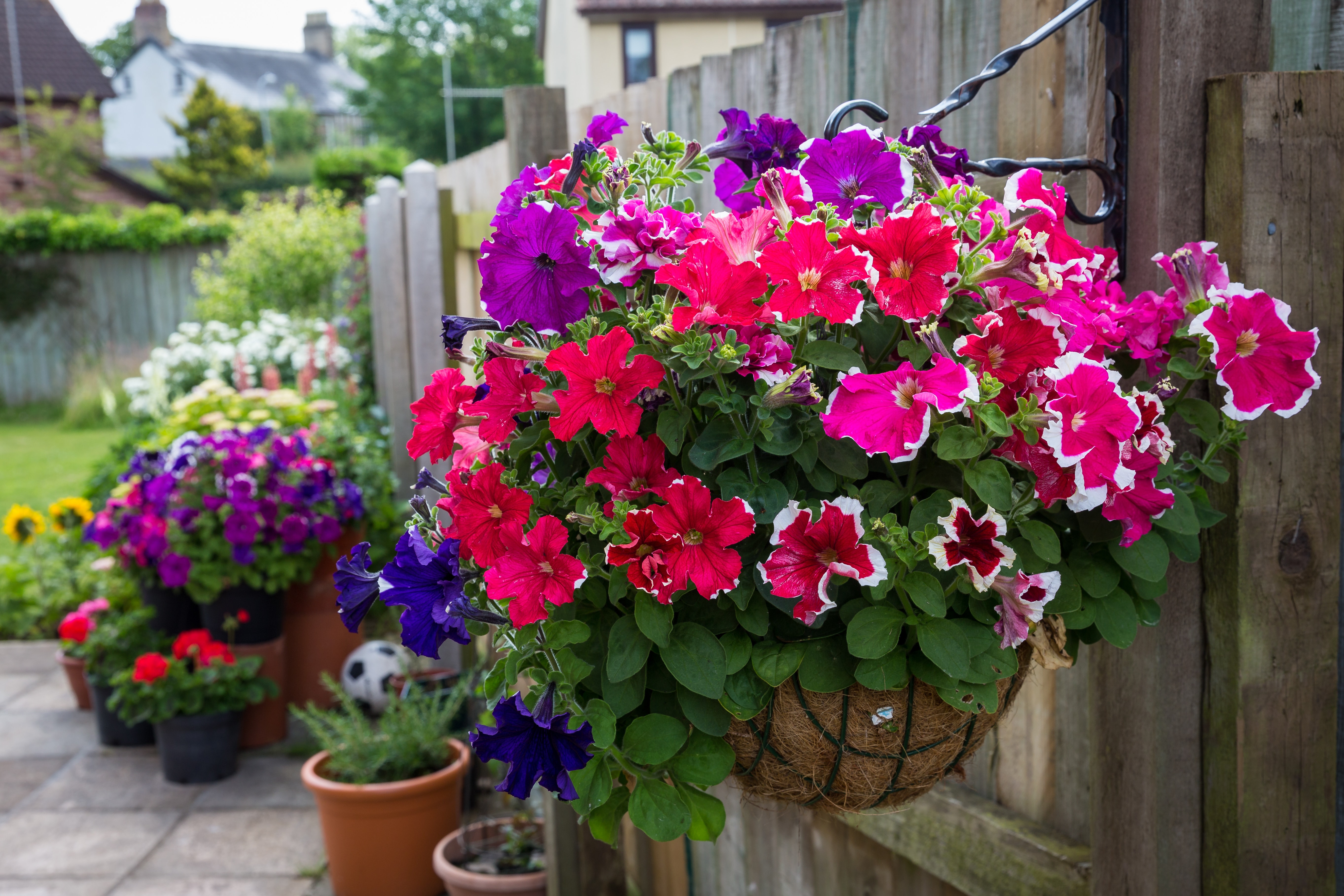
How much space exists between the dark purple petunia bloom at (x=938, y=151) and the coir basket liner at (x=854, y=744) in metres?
0.46

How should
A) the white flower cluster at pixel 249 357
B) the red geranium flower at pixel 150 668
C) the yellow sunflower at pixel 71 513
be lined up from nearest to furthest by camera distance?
1. the red geranium flower at pixel 150 668
2. the yellow sunflower at pixel 71 513
3. the white flower cluster at pixel 249 357

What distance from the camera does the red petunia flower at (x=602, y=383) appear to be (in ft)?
2.63

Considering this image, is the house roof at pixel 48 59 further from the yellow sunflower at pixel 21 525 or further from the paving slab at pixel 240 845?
the paving slab at pixel 240 845

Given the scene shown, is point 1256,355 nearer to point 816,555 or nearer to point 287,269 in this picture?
point 816,555

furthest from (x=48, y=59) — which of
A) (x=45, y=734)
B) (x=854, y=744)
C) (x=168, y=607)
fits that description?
(x=854, y=744)

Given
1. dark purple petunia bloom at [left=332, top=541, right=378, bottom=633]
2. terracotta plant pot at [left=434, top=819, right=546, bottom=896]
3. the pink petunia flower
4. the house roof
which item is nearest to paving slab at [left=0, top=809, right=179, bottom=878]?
terracotta plant pot at [left=434, top=819, right=546, bottom=896]

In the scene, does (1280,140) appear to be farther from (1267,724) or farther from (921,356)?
(1267,724)

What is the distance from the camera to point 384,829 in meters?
2.88

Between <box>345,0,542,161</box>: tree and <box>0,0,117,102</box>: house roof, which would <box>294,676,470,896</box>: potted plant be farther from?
<box>0,0,117,102</box>: house roof

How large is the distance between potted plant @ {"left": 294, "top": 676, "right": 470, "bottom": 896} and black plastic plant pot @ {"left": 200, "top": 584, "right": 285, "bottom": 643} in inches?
40.0

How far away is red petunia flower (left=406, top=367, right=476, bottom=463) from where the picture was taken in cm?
97

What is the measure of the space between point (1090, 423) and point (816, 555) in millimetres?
231

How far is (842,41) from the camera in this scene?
5.41 feet

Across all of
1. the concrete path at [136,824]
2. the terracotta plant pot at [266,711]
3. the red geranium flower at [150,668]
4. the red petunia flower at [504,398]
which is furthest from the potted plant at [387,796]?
the red petunia flower at [504,398]
